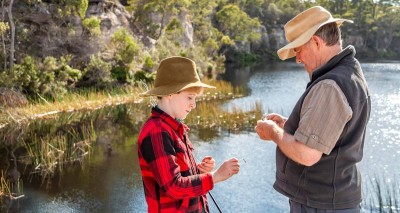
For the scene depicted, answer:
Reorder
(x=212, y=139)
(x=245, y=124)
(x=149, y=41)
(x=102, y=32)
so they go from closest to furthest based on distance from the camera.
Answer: (x=212, y=139) → (x=245, y=124) → (x=102, y=32) → (x=149, y=41)

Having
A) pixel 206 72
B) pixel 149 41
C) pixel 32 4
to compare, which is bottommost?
pixel 206 72

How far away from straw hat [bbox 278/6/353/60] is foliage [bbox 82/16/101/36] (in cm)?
1844

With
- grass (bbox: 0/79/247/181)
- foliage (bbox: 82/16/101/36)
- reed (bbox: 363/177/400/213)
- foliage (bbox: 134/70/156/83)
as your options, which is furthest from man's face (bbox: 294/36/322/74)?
foliage (bbox: 82/16/101/36)

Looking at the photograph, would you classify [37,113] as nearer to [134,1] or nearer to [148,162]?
[148,162]

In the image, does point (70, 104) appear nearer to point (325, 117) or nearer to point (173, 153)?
point (173, 153)

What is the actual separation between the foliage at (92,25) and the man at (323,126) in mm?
18446

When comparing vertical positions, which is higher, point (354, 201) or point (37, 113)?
point (354, 201)

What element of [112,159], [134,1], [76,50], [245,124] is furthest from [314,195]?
[134,1]

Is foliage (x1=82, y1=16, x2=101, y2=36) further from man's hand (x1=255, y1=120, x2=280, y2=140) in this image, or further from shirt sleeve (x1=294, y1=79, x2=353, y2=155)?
shirt sleeve (x1=294, y1=79, x2=353, y2=155)

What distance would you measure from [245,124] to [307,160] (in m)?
10.3

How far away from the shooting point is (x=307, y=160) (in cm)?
207

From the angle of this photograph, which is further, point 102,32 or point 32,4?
point 102,32

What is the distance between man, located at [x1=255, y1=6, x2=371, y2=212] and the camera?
6.62ft

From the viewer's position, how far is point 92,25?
19797mm
